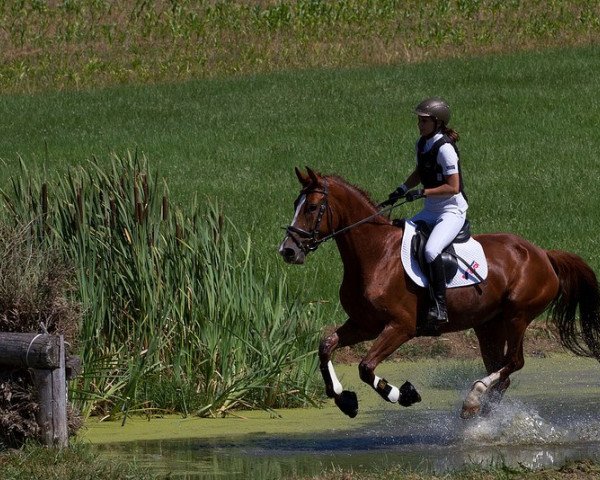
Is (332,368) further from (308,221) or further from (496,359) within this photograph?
(496,359)

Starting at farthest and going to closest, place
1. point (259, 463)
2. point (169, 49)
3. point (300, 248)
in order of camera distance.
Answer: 1. point (169, 49)
2. point (300, 248)
3. point (259, 463)

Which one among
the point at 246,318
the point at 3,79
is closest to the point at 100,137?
the point at 3,79

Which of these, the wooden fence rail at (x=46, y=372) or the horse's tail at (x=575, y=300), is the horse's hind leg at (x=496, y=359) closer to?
the horse's tail at (x=575, y=300)

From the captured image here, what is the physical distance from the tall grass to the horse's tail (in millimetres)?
2103

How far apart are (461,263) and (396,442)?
1.59 meters

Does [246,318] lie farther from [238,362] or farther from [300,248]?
[300,248]

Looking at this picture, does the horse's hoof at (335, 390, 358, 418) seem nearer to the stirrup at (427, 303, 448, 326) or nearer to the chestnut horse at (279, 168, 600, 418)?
the chestnut horse at (279, 168, 600, 418)

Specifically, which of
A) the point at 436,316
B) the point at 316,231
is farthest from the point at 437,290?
the point at 316,231

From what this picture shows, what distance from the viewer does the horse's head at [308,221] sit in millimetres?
10750

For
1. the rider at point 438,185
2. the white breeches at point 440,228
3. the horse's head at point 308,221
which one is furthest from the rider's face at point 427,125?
the horse's head at point 308,221

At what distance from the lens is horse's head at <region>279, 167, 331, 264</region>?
10.8 m

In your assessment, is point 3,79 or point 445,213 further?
point 3,79

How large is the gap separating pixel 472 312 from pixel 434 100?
5.53 feet

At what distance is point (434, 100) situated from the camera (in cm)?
1140
